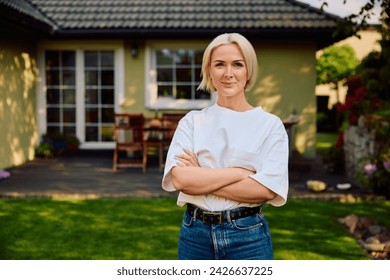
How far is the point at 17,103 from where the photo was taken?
1025cm

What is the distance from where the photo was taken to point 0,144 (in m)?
9.37

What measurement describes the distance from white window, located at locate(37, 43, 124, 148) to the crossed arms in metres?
9.46

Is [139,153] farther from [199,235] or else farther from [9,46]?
[199,235]

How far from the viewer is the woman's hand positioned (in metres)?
2.00

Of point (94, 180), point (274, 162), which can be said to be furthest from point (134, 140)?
point (274, 162)

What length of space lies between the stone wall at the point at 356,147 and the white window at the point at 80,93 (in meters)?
4.41

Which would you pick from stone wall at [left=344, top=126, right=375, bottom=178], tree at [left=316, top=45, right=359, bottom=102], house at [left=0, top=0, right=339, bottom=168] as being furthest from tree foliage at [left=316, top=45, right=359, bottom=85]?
stone wall at [left=344, top=126, right=375, bottom=178]

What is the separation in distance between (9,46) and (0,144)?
161cm

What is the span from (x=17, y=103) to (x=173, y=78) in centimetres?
276

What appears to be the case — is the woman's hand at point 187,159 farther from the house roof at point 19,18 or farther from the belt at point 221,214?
the house roof at point 19,18

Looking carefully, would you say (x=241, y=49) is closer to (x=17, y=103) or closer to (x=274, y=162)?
(x=274, y=162)

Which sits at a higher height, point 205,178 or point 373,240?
point 205,178
